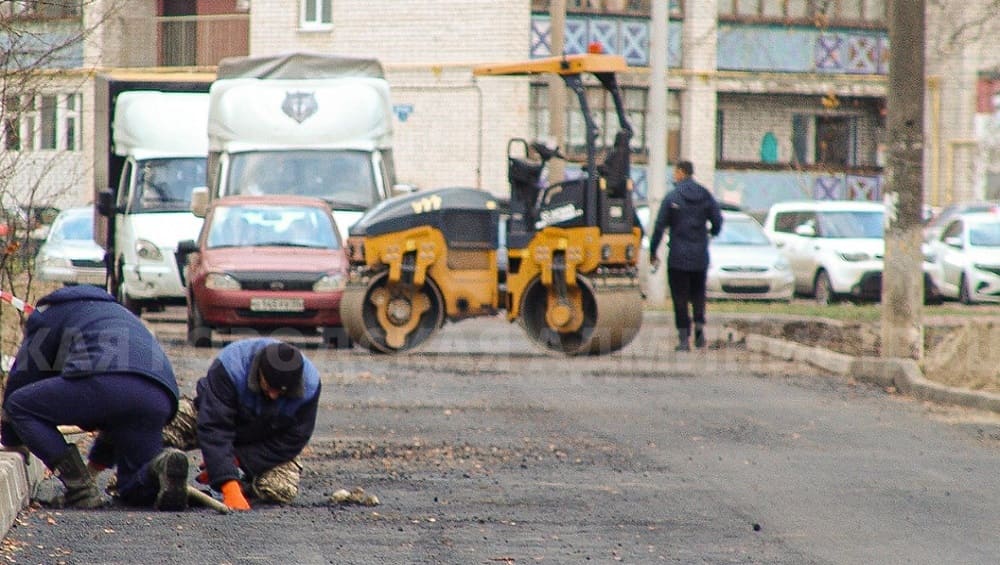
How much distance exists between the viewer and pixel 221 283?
17422 millimetres

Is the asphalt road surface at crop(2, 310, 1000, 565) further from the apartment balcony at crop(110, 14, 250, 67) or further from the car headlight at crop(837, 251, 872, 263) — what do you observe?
the apartment balcony at crop(110, 14, 250, 67)

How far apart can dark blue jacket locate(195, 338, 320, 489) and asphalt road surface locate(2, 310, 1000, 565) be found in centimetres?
27

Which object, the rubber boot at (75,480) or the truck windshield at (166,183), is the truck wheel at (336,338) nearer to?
the truck windshield at (166,183)

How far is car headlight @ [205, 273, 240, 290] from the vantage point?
1739cm

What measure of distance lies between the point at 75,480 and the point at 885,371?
871 cm

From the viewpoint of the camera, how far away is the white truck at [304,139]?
20.9 metres

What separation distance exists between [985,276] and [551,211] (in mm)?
13805

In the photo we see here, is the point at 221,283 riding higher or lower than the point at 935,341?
higher

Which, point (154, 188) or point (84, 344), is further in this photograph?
point (154, 188)

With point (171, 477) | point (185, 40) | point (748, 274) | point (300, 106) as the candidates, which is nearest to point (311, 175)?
point (300, 106)

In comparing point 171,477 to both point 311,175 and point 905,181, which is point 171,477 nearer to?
point 905,181

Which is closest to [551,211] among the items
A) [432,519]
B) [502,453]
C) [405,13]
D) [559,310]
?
[559,310]

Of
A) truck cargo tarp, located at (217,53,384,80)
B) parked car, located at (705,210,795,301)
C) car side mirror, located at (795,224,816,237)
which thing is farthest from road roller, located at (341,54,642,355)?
car side mirror, located at (795,224,816,237)

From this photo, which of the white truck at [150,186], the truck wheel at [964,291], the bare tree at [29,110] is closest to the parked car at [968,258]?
the truck wheel at [964,291]
